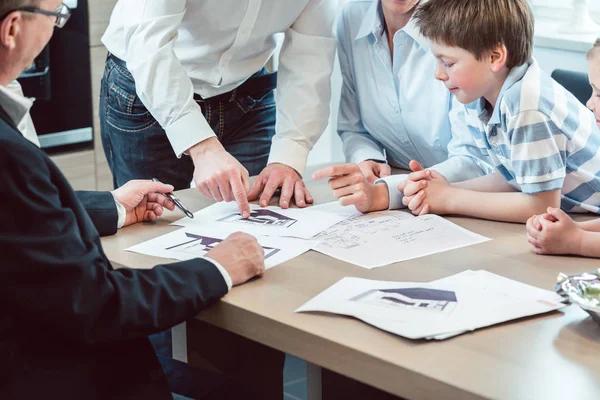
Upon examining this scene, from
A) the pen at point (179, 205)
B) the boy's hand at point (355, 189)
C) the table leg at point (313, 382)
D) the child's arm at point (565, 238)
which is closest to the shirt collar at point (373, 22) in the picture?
the boy's hand at point (355, 189)

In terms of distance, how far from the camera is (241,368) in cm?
174

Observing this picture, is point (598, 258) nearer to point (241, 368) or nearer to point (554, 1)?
point (241, 368)

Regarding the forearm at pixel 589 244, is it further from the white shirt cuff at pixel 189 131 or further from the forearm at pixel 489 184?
the white shirt cuff at pixel 189 131

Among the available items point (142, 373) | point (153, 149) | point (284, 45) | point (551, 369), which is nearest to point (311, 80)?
point (284, 45)

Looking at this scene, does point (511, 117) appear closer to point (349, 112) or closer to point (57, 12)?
point (349, 112)

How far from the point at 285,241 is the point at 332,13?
73cm

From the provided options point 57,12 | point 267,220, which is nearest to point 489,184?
point 267,220

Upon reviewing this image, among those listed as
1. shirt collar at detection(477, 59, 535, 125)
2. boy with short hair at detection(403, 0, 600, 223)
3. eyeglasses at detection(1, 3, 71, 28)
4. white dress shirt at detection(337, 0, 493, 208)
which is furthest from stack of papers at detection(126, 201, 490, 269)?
eyeglasses at detection(1, 3, 71, 28)

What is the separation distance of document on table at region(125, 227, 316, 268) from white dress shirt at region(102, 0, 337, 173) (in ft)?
1.02

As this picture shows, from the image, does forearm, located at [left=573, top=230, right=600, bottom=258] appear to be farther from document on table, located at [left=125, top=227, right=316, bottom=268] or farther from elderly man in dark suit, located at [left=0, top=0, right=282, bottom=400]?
elderly man in dark suit, located at [left=0, top=0, right=282, bottom=400]

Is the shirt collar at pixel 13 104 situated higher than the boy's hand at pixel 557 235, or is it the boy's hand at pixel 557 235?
the shirt collar at pixel 13 104

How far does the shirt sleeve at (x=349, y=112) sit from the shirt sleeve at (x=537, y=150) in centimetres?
53

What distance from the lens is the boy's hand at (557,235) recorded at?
1404mm

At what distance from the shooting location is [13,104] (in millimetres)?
1146
